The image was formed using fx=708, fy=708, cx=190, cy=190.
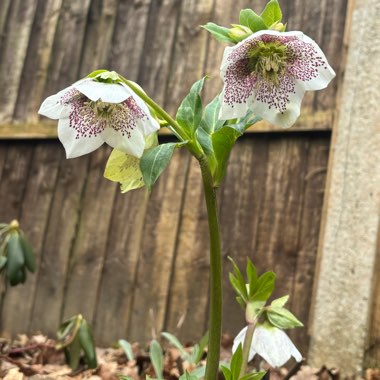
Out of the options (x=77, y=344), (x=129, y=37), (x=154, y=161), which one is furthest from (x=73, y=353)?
(x=129, y=37)

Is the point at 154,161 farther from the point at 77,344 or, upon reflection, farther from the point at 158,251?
the point at 158,251

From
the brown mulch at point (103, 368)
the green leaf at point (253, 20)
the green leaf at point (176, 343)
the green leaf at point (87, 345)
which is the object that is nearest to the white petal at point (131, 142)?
the green leaf at point (253, 20)

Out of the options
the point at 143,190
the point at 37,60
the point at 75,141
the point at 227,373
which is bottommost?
the point at 227,373

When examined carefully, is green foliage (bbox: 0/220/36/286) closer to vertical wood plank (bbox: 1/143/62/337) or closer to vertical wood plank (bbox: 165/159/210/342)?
vertical wood plank (bbox: 165/159/210/342)

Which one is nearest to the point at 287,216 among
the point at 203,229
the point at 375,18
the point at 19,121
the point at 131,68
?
the point at 203,229

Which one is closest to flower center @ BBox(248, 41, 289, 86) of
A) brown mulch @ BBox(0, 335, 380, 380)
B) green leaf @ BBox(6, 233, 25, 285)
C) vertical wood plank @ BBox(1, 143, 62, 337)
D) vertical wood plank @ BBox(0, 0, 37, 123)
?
brown mulch @ BBox(0, 335, 380, 380)

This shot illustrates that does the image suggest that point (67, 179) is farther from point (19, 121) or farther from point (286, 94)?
point (286, 94)

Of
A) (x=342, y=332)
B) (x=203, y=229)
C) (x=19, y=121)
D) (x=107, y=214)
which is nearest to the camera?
(x=342, y=332)
